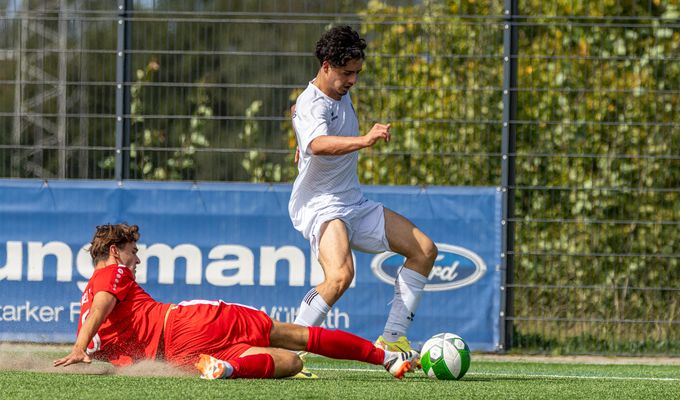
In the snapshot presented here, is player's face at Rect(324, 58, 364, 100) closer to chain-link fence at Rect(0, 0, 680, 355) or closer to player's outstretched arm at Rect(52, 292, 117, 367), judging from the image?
player's outstretched arm at Rect(52, 292, 117, 367)

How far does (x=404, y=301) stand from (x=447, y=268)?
2.64 m

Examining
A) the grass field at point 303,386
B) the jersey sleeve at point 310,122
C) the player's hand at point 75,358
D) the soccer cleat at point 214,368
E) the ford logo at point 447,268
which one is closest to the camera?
the grass field at point 303,386

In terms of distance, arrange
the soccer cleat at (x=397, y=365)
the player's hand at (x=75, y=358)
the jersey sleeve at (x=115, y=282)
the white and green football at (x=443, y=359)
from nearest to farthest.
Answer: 1. the player's hand at (x=75, y=358)
2. the jersey sleeve at (x=115, y=282)
3. the soccer cleat at (x=397, y=365)
4. the white and green football at (x=443, y=359)

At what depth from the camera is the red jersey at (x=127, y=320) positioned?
6398 mm

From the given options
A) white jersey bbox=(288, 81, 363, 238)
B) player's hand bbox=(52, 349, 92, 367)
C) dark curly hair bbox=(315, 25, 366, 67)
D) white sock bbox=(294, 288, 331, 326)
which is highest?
dark curly hair bbox=(315, 25, 366, 67)

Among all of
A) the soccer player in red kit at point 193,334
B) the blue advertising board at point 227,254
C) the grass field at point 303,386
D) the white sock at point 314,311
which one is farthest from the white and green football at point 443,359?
the blue advertising board at point 227,254

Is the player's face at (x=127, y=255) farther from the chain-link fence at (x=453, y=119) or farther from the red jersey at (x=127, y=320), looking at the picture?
the chain-link fence at (x=453, y=119)

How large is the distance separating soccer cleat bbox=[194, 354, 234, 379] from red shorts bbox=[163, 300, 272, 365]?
0.19m

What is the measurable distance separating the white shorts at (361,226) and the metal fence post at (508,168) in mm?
2812

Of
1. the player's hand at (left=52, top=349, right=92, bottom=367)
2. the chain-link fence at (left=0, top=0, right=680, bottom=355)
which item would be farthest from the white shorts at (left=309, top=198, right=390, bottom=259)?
the chain-link fence at (left=0, top=0, right=680, bottom=355)

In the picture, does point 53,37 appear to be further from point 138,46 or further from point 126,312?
point 126,312

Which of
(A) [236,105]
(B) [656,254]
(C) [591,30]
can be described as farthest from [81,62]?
(B) [656,254]

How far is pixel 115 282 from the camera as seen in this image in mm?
6332

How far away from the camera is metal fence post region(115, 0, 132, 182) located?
34.0ft
